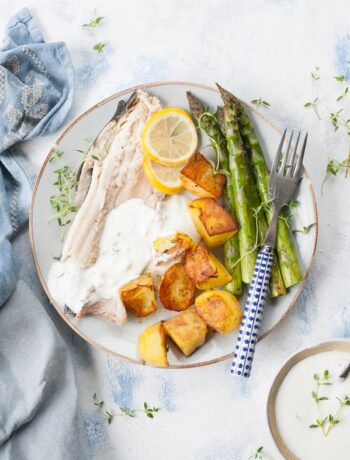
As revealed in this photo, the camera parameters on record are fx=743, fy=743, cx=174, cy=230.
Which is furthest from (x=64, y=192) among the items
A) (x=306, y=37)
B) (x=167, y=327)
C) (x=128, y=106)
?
(x=306, y=37)

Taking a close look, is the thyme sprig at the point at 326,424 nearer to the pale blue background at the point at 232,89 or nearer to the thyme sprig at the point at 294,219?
the pale blue background at the point at 232,89

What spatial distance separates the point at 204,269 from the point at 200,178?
1.13 feet

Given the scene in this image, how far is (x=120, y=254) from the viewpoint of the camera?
9.41 ft

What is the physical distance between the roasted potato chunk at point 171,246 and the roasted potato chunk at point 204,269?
0.04 meters

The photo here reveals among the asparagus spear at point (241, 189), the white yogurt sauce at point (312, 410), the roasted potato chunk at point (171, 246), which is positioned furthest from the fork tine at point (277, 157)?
the white yogurt sauce at point (312, 410)

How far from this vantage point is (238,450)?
298 cm

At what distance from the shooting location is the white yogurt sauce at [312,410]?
283 centimetres

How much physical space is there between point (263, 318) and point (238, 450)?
568 mm

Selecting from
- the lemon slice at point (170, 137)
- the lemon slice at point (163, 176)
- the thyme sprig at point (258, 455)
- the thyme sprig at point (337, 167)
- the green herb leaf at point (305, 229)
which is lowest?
the thyme sprig at point (258, 455)

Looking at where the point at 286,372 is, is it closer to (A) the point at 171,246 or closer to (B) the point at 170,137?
(A) the point at 171,246

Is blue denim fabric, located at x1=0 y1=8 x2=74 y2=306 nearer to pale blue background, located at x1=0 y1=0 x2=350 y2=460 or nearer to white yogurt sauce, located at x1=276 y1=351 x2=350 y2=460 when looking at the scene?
pale blue background, located at x1=0 y1=0 x2=350 y2=460

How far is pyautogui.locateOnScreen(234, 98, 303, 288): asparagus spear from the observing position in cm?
282

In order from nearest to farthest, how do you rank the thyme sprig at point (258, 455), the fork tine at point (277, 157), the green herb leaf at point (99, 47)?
the fork tine at point (277, 157) < the thyme sprig at point (258, 455) < the green herb leaf at point (99, 47)

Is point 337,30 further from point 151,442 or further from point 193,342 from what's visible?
point 151,442
